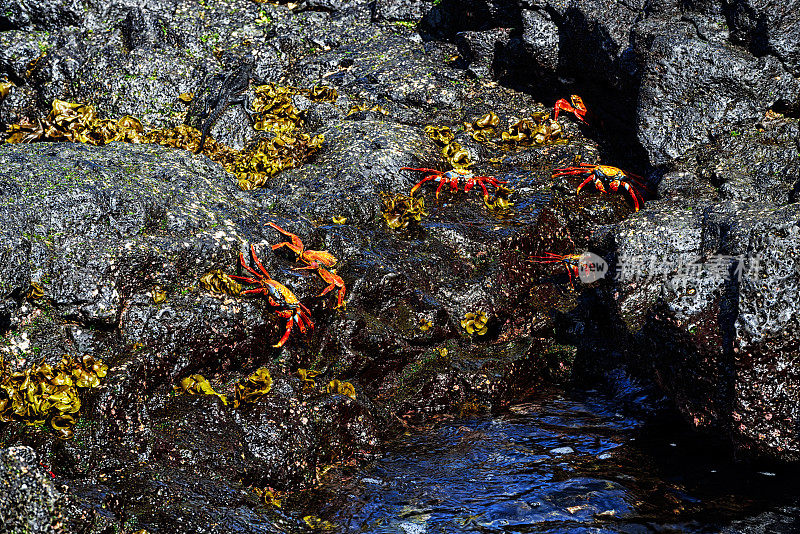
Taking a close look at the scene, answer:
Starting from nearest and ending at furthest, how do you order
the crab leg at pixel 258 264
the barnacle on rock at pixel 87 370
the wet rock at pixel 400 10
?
the barnacle on rock at pixel 87 370 → the crab leg at pixel 258 264 → the wet rock at pixel 400 10

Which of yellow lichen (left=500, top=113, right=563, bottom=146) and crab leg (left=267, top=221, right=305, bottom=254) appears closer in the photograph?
crab leg (left=267, top=221, right=305, bottom=254)

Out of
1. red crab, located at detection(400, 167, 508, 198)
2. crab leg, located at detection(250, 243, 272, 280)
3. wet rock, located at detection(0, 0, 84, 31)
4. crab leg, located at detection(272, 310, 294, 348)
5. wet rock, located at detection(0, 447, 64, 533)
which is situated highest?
wet rock, located at detection(0, 0, 84, 31)

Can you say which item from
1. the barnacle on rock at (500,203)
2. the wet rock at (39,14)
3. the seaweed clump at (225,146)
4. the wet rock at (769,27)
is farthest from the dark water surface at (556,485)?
the wet rock at (39,14)

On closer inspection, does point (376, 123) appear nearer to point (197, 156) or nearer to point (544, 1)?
point (197, 156)

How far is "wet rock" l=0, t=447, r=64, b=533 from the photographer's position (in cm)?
312

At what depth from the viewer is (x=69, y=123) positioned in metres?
6.34

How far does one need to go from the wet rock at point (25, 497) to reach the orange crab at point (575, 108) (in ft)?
20.3

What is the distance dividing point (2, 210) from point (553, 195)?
470 centimetres

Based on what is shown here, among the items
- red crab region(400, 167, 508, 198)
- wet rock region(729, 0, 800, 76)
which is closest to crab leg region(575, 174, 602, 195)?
red crab region(400, 167, 508, 198)

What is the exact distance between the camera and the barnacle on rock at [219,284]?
15.9ft

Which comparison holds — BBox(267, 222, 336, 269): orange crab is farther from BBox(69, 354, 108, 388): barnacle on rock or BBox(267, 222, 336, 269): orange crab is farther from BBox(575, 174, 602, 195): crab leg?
BBox(575, 174, 602, 195): crab leg

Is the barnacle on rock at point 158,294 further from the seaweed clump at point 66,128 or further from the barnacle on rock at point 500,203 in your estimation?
the barnacle on rock at point 500,203

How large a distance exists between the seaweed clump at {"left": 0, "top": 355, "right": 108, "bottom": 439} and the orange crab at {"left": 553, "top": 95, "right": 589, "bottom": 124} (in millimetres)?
5710

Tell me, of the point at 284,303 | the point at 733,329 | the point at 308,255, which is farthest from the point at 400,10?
the point at 733,329
